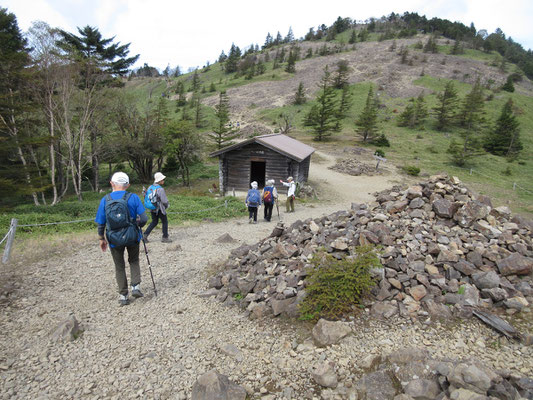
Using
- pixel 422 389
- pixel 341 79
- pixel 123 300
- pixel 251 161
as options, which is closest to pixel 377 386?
pixel 422 389

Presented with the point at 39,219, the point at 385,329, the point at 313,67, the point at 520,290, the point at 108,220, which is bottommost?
the point at 39,219

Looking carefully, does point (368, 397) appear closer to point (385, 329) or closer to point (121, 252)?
point (385, 329)

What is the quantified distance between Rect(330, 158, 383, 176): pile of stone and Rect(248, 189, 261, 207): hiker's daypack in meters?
18.5

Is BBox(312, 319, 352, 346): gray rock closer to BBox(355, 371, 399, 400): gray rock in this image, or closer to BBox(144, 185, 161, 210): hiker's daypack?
BBox(355, 371, 399, 400): gray rock

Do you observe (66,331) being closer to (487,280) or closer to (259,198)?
(487,280)

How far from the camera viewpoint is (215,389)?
3.29 m

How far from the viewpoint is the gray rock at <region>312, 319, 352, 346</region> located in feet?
13.6

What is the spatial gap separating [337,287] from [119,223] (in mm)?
3797

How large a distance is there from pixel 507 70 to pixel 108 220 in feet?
339

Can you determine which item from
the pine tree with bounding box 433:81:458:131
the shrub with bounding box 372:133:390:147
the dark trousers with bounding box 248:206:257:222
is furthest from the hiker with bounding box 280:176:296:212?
the pine tree with bounding box 433:81:458:131

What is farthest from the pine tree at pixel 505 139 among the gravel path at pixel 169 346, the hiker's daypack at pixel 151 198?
the hiker's daypack at pixel 151 198

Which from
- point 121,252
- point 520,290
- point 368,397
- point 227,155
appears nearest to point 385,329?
point 368,397

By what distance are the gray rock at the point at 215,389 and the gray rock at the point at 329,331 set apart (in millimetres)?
1326

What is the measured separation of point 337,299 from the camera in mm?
4637
